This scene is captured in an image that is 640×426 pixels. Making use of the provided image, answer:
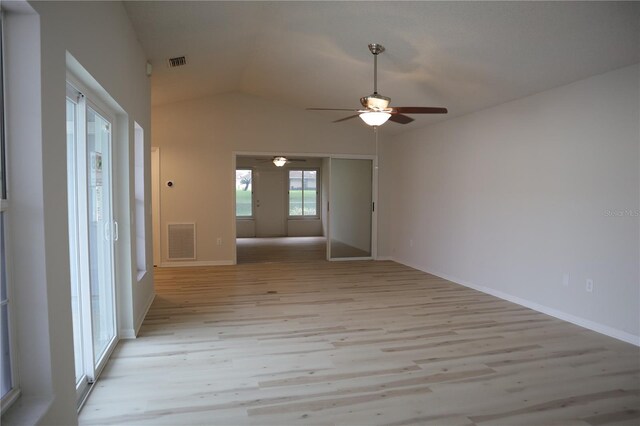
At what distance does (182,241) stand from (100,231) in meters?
4.16

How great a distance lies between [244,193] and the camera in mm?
12062

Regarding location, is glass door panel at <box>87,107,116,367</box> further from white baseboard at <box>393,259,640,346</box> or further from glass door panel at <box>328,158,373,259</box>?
glass door panel at <box>328,158,373,259</box>

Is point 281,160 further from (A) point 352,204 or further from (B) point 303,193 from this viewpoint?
(B) point 303,193

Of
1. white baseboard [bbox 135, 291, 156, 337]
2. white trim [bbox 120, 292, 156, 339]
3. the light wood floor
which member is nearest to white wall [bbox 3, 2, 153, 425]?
the light wood floor

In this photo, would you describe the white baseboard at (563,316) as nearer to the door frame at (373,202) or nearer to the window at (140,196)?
the door frame at (373,202)

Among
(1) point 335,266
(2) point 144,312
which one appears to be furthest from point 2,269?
(1) point 335,266

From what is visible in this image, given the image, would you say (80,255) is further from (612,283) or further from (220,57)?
(612,283)

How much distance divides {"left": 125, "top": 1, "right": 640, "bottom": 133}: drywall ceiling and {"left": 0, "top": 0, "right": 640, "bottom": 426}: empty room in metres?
0.03

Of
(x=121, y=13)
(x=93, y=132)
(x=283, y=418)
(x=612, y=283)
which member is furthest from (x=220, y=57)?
(x=612, y=283)

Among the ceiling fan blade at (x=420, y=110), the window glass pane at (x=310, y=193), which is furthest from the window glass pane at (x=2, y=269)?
the window glass pane at (x=310, y=193)

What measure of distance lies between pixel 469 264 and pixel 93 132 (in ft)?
16.0

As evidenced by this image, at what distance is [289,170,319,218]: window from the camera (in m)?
12.3

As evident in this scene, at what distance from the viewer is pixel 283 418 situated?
7.55ft

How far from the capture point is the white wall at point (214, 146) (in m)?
7.01
